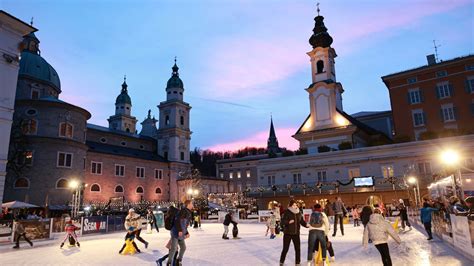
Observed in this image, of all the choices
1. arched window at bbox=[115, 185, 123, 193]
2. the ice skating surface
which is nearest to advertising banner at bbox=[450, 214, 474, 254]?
the ice skating surface

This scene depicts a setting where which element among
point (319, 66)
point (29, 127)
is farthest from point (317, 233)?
point (29, 127)

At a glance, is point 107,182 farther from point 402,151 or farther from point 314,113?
point 402,151

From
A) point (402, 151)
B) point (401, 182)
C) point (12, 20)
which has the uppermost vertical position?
point (12, 20)

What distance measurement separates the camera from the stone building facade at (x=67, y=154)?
37.3m

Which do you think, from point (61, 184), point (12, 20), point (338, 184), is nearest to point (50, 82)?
point (61, 184)

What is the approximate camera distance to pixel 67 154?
134ft

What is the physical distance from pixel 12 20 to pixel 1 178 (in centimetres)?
1346

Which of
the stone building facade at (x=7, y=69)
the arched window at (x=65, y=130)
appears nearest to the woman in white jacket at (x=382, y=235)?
the stone building facade at (x=7, y=69)

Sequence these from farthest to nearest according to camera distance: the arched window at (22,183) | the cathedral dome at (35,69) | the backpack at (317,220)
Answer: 1. the cathedral dome at (35,69)
2. the arched window at (22,183)
3. the backpack at (317,220)

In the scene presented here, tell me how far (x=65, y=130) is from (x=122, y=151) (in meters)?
16.8

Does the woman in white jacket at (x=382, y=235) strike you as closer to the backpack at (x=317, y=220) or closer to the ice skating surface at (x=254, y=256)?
the backpack at (x=317, y=220)

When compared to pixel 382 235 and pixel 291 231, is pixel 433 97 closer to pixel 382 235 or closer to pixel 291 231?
pixel 382 235

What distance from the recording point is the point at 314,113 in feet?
142

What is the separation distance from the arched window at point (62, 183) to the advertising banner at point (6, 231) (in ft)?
73.2
